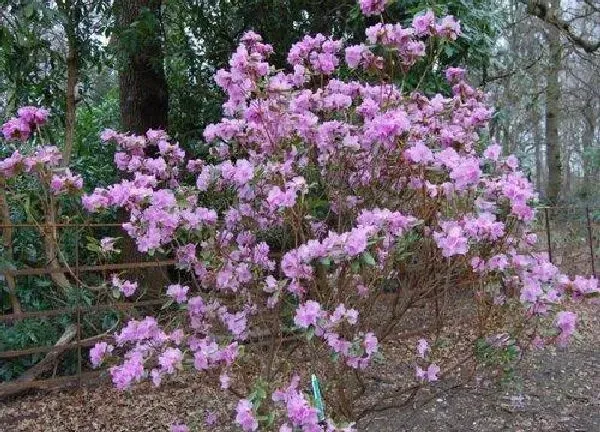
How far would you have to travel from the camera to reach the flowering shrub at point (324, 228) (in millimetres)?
2096

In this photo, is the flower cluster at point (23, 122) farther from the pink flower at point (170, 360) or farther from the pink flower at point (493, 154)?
the pink flower at point (493, 154)

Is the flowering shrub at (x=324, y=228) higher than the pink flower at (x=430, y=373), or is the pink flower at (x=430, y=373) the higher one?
the flowering shrub at (x=324, y=228)

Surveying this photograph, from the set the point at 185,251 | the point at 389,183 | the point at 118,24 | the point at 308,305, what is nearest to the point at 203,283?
the point at 185,251

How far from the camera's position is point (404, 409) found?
394 centimetres

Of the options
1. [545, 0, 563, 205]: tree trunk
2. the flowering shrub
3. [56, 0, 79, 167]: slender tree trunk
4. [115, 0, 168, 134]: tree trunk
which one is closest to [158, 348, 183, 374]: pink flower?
the flowering shrub

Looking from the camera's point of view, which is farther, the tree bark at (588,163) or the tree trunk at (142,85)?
the tree bark at (588,163)

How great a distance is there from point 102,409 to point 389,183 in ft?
8.96

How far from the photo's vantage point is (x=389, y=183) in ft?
8.18

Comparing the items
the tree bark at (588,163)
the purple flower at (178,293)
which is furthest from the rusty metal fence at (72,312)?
the tree bark at (588,163)

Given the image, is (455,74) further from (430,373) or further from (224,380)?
(224,380)

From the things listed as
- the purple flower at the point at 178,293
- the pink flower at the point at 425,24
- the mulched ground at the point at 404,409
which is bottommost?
the mulched ground at the point at 404,409

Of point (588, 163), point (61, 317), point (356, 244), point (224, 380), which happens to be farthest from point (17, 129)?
point (588, 163)

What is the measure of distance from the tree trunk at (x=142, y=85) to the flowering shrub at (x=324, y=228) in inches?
110

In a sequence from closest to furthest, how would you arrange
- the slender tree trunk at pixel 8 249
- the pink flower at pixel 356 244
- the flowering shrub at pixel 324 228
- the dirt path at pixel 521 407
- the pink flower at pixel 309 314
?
the pink flower at pixel 356 244
the pink flower at pixel 309 314
the flowering shrub at pixel 324 228
the dirt path at pixel 521 407
the slender tree trunk at pixel 8 249
